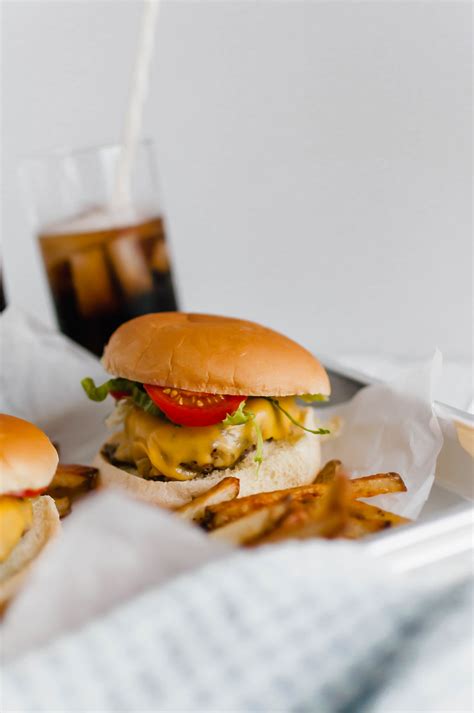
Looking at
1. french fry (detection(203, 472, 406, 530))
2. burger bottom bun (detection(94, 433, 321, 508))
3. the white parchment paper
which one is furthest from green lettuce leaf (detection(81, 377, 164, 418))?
french fry (detection(203, 472, 406, 530))

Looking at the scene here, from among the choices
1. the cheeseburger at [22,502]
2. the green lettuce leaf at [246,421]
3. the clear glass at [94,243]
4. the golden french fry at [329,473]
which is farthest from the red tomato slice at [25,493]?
the clear glass at [94,243]

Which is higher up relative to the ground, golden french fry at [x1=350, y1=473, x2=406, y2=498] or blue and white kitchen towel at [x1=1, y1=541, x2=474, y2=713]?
blue and white kitchen towel at [x1=1, y1=541, x2=474, y2=713]

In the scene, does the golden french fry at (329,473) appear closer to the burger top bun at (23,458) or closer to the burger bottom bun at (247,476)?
the burger bottom bun at (247,476)

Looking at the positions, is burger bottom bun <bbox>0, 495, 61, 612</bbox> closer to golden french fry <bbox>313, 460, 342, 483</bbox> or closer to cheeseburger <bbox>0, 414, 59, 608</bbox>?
cheeseburger <bbox>0, 414, 59, 608</bbox>

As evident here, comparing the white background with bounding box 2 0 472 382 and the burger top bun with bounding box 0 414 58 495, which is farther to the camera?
the white background with bounding box 2 0 472 382

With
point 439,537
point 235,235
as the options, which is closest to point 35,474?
point 439,537

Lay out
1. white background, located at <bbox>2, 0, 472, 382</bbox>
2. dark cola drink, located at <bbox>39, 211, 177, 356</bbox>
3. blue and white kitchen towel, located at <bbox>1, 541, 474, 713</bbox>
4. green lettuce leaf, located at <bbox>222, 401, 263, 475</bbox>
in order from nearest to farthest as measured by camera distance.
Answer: blue and white kitchen towel, located at <bbox>1, 541, 474, 713</bbox> → green lettuce leaf, located at <bbox>222, 401, 263, 475</bbox> → dark cola drink, located at <bbox>39, 211, 177, 356</bbox> → white background, located at <bbox>2, 0, 472, 382</bbox>
